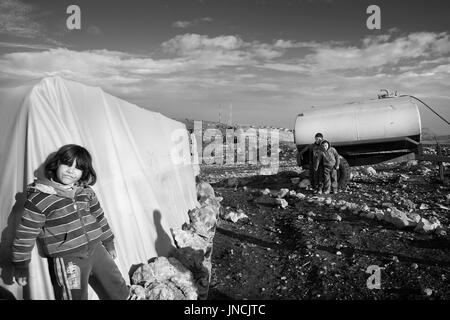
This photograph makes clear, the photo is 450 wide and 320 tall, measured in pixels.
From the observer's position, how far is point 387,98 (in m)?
9.89

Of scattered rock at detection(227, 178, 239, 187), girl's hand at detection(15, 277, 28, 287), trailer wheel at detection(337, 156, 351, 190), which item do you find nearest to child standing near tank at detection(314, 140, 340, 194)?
trailer wheel at detection(337, 156, 351, 190)

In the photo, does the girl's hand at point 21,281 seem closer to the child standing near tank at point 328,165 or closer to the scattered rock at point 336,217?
the scattered rock at point 336,217

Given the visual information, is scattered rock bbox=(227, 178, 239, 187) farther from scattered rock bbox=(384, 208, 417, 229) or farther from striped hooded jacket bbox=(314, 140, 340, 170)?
scattered rock bbox=(384, 208, 417, 229)

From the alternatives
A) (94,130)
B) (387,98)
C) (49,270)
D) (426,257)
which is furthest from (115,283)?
(387,98)

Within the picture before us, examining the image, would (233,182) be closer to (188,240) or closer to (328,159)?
(328,159)

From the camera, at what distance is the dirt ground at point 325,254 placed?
3734 millimetres

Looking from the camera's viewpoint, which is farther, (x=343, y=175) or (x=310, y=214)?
(x=343, y=175)

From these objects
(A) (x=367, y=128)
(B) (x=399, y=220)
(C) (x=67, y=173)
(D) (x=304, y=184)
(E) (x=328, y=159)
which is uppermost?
(A) (x=367, y=128)

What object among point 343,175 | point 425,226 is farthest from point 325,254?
point 343,175

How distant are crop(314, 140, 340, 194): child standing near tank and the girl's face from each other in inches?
284

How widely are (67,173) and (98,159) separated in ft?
2.58

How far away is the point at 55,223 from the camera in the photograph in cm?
226

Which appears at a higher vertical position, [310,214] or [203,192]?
[203,192]

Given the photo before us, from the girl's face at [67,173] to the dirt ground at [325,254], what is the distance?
2.19 metres
